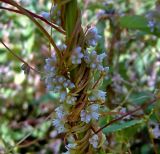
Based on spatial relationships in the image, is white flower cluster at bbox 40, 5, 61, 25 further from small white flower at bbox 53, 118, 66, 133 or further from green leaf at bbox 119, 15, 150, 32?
green leaf at bbox 119, 15, 150, 32

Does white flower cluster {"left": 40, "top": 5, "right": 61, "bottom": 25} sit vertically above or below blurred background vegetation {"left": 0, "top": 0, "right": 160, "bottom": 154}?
above

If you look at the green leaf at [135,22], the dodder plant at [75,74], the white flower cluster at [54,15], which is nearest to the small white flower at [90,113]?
the dodder plant at [75,74]

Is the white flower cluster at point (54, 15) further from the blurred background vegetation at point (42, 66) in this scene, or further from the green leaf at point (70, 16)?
the blurred background vegetation at point (42, 66)

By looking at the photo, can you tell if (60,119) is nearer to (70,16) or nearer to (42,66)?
(70,16)

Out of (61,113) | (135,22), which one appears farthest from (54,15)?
(135,22)

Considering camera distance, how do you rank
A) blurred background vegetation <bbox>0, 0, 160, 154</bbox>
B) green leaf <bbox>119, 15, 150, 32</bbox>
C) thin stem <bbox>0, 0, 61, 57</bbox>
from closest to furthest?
thin stem <bbox>0, 0, 61, 57</bbox> → green leaf <bbox>119, 15, 150, 32</bbox> → blurred background vegetation <bbox>0, 0, 160, 154</bbox>

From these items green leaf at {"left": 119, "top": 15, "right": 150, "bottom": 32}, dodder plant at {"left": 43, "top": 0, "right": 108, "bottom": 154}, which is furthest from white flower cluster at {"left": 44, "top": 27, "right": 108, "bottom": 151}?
green leaf at {"left": 119, "top": 15, "right": 150, "bottom": 32}

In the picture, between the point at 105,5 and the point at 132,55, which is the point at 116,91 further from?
the point at 132,55

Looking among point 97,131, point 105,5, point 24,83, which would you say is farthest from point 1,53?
point 97,131
